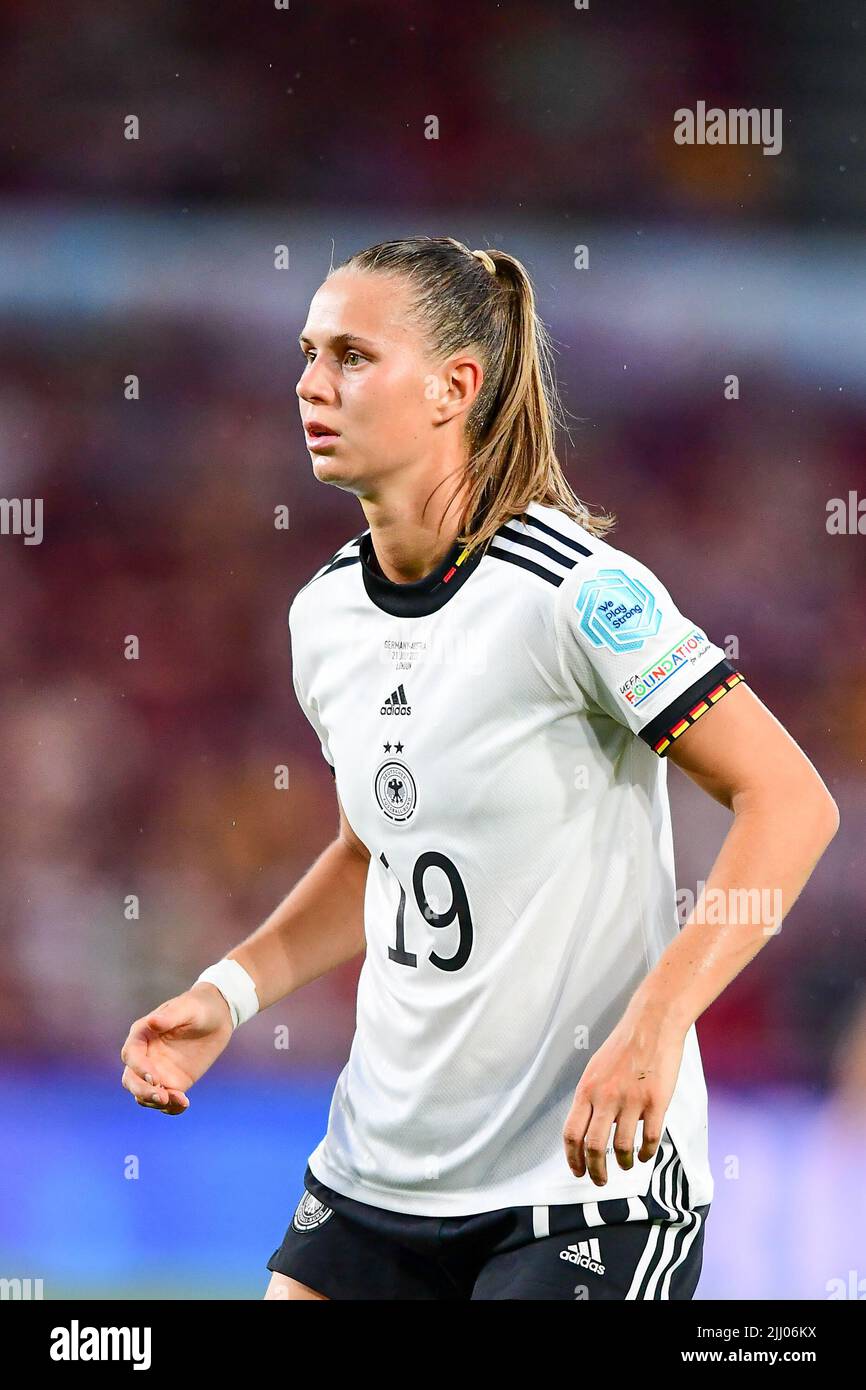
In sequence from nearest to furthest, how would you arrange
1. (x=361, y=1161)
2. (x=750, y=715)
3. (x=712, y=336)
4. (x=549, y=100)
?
(x=750, y=715) → (x=361, y=1161) → (x=549, y=100) → (x=712, y=336)

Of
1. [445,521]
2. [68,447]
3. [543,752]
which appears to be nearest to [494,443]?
[445,521]

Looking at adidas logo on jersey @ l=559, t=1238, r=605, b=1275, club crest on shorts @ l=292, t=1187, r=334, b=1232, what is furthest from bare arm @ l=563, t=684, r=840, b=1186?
club crest on shorts @ l=292, t=1187, r=334, b=1232

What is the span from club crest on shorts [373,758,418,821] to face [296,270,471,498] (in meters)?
0.32

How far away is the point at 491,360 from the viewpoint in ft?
6.13

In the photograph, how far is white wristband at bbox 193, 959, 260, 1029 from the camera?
1.88 metres

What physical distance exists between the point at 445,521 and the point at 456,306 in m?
0.26

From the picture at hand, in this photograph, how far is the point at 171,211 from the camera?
393 centimetres

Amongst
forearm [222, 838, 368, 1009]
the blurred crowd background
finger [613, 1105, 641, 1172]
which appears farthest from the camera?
the blurred crowd background

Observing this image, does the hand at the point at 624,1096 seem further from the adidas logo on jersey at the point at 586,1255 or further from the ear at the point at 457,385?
the ear at the point at 457,385

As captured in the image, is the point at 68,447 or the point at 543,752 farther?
the point at 68,447

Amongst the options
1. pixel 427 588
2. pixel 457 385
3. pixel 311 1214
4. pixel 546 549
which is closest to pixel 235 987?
pixel 311 1214

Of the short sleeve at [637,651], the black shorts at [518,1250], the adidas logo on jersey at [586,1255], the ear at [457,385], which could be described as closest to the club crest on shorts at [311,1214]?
the black shorts at [518,1250]

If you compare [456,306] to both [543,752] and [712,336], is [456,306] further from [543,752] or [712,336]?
[712,336]

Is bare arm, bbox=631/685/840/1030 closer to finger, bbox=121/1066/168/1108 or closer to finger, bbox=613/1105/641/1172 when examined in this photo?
finger, bbox=613/1105/641/1172
